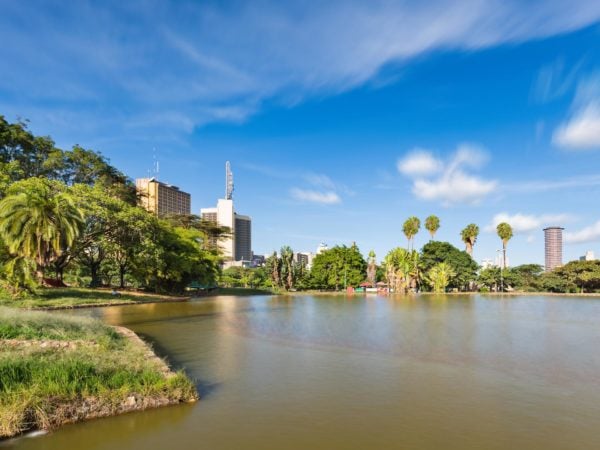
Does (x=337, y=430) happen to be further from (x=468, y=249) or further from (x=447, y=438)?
(x=468, y=249)

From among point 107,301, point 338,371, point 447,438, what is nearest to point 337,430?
point 447,438

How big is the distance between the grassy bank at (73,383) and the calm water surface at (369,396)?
16.2 inches

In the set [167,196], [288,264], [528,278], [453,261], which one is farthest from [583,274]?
[167,196]

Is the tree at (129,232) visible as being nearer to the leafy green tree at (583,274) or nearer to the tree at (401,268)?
the tree at (401,268)

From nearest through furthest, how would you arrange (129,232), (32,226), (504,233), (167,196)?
1. (32,226)
2. (129,232)
3. (504,233)
4. (167,196)

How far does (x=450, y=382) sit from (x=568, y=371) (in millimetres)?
4577

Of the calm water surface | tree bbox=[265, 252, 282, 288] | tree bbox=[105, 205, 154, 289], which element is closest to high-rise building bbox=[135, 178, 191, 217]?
tree bbox=[265, 252, 282, 288]

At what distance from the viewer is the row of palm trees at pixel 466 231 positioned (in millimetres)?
88062

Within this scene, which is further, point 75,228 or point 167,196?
point 167,196

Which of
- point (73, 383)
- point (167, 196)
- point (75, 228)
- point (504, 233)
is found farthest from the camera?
point (167, 196)

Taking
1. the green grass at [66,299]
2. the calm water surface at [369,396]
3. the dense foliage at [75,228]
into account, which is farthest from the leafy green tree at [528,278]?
the green grass at [66,299]

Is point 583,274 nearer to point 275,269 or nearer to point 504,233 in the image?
point 504,233

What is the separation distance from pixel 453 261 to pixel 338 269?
22.9m

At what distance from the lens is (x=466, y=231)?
89.8 m
